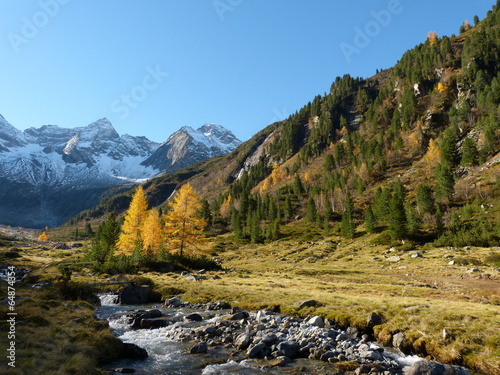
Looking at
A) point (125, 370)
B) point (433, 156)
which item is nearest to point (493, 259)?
point (125, 370)

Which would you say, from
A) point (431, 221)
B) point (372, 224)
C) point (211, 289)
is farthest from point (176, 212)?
point (431, 221)

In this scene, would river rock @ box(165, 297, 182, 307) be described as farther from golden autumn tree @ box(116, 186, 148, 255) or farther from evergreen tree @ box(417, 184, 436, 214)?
evergreen tree @ box(417, 184, 436, 214)

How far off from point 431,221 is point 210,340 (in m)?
83.6

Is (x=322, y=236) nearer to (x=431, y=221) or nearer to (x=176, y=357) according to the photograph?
(x=431, y=221)

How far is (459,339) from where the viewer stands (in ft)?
43.3

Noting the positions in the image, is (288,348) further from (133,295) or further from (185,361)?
(133,295)

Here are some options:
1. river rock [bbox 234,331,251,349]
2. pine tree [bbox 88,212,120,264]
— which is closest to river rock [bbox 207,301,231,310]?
river rock [bbox 234,331,251,349]

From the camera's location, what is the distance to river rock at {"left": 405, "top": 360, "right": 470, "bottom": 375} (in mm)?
10406

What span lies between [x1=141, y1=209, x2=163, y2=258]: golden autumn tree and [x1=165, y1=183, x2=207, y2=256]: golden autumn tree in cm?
148

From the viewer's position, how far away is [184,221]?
45.9m

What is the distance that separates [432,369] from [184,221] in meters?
39.4

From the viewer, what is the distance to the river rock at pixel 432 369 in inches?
410

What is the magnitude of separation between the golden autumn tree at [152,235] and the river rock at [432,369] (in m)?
40.7

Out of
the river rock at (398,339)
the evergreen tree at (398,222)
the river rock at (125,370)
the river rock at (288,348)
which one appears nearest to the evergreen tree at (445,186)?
the evergreen tree at (398,222)
